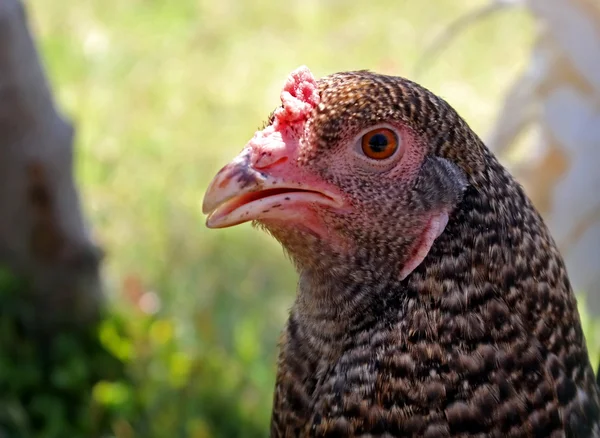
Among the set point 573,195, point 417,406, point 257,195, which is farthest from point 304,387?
point 573,195

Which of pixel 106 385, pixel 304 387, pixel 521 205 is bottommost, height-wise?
pixel 304 387

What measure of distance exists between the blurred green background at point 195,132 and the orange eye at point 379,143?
165 cm

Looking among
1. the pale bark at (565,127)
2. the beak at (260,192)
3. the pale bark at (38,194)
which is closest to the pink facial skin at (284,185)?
the beak at (260,192)

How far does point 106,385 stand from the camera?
9.34ft

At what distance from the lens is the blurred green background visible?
2977 mm

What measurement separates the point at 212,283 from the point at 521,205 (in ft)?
7.85

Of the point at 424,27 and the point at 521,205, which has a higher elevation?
the point at 424,27

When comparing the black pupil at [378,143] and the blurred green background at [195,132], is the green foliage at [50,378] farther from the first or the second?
the black pupil at [378,143]

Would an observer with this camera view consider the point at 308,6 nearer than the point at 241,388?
No

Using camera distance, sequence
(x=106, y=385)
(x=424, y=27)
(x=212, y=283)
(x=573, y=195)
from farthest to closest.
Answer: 1. (x=424, y=27)
2. (x=212, y=283)
3. (x=106, y=385)
4. (x=573, y=195)

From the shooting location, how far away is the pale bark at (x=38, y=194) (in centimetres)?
285

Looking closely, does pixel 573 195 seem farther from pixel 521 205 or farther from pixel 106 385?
pixel 106 385

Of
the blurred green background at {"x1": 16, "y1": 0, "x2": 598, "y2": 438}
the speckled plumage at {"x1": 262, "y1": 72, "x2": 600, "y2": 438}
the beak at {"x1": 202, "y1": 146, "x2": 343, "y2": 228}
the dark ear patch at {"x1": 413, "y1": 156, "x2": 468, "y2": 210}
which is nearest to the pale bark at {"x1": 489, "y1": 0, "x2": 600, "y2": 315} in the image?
the blurred green background at {"x1": 16, "y1": 0, "x2": 598, "y2": 438}

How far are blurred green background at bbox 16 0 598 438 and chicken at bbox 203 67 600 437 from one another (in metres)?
1.50
